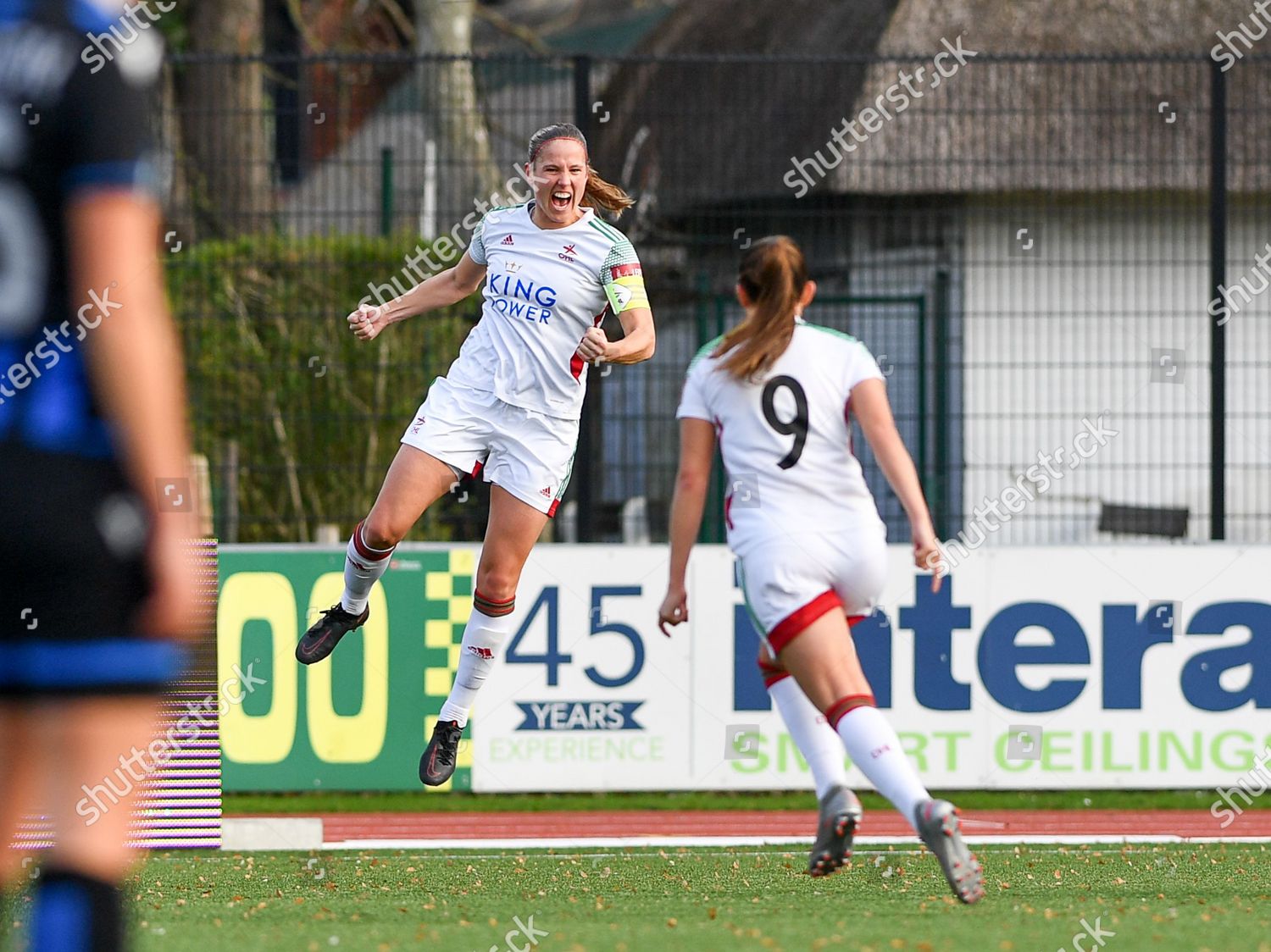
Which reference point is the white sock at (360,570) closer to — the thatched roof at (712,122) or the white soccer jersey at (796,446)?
the white soccer jersey at (796,446)

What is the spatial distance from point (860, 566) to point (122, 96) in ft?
10.9

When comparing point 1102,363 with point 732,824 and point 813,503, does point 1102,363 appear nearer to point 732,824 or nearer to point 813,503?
point 732,824

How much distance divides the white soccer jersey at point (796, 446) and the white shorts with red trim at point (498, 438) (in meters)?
1.62

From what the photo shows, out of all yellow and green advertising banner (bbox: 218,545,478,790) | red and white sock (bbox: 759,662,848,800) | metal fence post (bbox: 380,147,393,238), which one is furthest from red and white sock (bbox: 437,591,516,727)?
metal fence post (bbox: 380,147,393,238)

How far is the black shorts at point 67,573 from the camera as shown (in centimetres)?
281

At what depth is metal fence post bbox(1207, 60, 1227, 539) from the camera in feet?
35.7

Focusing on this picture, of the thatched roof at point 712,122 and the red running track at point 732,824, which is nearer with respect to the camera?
the red running track at point 732,824

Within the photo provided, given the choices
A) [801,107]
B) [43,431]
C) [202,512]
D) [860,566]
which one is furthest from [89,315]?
[801,107]

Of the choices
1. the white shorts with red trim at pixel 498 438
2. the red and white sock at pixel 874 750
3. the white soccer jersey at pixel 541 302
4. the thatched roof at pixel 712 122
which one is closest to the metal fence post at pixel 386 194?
the thatched roof at pixel 712 122

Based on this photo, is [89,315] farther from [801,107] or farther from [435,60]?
[801,107]

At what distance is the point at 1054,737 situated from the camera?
10500 millimetres

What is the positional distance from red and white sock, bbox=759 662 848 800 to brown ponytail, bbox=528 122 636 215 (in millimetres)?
2089

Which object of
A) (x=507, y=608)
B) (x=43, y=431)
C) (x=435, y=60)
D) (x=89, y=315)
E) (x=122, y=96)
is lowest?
(x=507, y=608)

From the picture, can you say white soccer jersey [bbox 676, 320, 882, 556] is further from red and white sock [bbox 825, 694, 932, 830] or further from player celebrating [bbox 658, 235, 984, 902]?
red and white sock [bbox 825, 694, 932, 830]
